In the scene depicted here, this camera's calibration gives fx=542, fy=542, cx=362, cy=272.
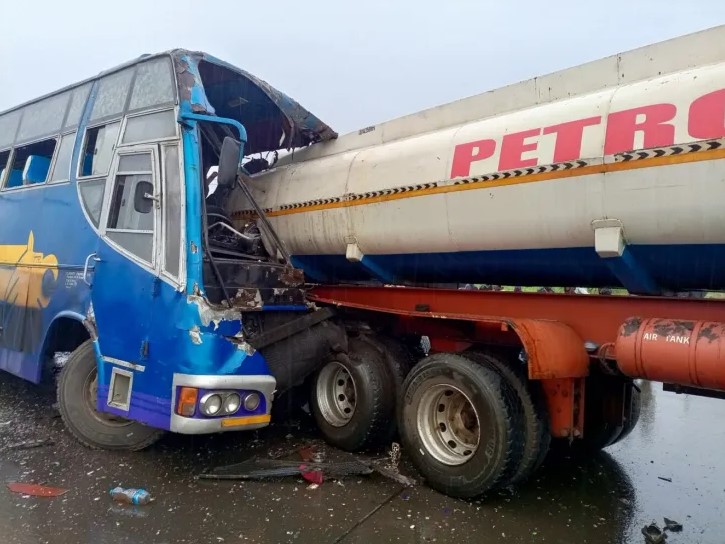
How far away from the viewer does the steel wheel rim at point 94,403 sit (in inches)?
182

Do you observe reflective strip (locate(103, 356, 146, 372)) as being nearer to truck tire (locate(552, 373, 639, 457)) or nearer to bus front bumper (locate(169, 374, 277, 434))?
bus front bumper (locate(169, 374, 277, 434))

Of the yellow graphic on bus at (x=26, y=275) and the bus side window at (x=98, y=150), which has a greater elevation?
the bus side window at (x=98, y=150)

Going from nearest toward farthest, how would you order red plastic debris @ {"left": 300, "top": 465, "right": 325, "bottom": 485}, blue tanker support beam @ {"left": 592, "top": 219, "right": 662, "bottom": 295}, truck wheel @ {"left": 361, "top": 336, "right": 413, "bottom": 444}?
blue tanker support beam @ {"left": 592, "top": 219, "right": 662, "bottom": 295}
red plastic debris @ {"left": 300, "top": 465, "right": 325, "bottom": 485}
truck wheel @ {"left": 361, "top": 336, "right": 413, "bottom": 444}

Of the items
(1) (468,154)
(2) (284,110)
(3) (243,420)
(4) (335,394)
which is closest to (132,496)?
(3) (243,420)

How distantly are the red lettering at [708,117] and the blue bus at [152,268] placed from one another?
2905mm

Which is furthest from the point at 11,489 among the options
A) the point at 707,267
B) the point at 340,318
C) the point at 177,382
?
the point at 707,267

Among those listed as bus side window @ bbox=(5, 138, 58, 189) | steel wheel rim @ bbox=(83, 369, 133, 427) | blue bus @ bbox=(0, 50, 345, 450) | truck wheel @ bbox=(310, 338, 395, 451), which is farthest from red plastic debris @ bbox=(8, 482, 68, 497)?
bus side window @ bbox=(5, 138, 58, 189)

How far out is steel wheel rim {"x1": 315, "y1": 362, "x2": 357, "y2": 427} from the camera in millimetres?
4879

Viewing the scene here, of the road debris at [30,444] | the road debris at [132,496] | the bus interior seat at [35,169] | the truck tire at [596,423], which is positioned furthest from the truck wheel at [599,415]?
the bus interior seat at [35,169]

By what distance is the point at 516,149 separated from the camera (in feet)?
12.0

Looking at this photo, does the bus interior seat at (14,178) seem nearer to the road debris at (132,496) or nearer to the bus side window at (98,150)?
the bus side window at (98,150)

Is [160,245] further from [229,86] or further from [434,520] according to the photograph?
[434,520]

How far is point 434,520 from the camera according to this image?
11.6 feet

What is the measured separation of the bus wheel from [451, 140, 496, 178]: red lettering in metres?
3.22
